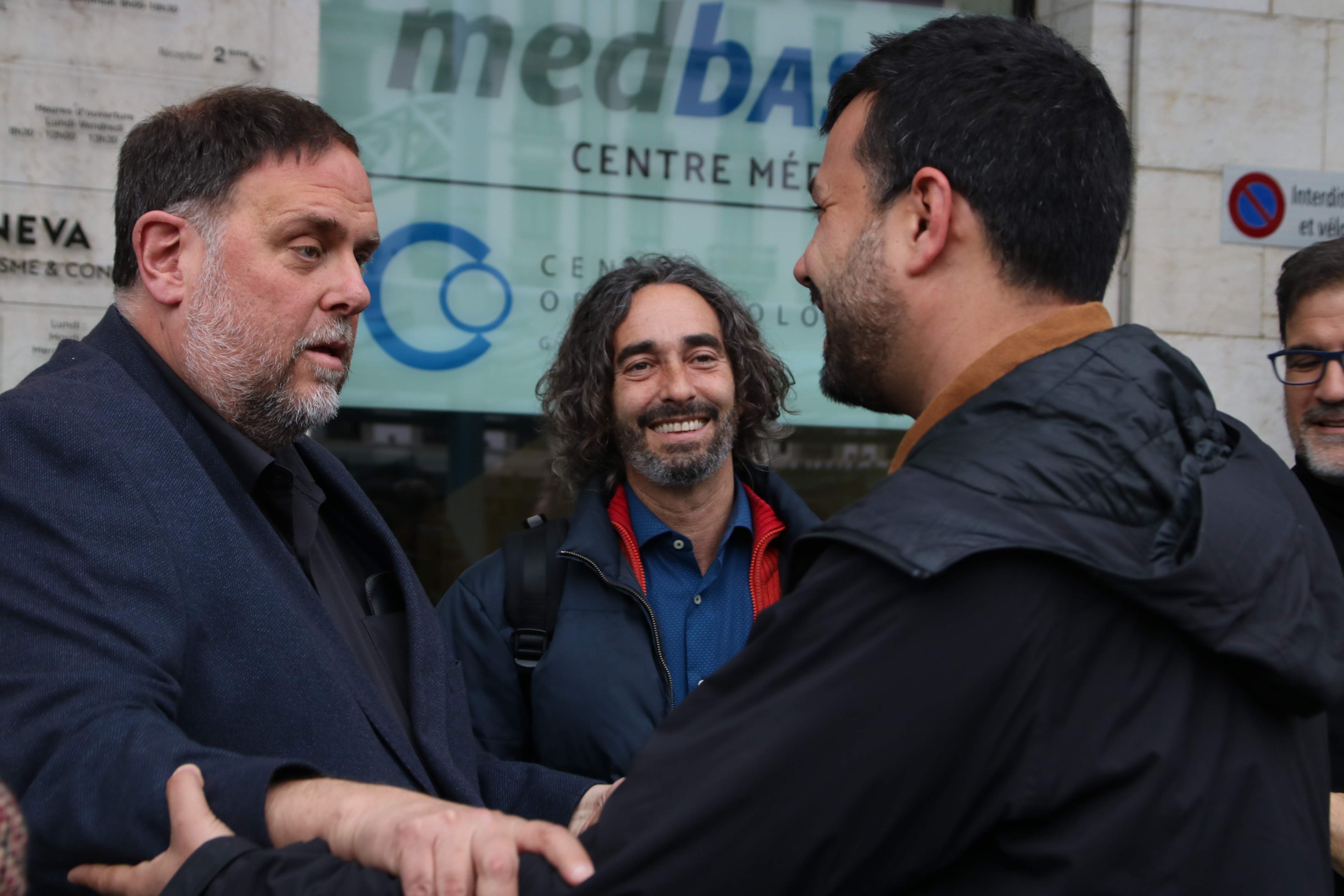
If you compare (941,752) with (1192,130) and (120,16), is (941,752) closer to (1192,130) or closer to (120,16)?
(120,16)

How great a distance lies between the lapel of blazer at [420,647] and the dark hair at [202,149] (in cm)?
57

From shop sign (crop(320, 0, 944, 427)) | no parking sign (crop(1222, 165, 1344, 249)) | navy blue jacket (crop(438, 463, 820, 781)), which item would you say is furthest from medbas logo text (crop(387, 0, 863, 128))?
navy blue jacket (crop(438, 463, 820, 781))

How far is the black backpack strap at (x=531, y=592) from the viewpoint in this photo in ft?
9.93

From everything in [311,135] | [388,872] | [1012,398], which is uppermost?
[311,135]

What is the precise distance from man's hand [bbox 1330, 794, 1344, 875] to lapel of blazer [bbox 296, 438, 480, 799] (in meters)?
1.64

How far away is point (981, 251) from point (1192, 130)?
4281 millimetres

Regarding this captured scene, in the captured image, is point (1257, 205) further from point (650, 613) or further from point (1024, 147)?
point (1024, 147)

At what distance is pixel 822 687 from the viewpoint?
4.28ft

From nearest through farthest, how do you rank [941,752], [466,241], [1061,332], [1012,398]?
[941,752], [1012,398], [1061,332], [466,241]

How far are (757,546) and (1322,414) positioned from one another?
149 cm

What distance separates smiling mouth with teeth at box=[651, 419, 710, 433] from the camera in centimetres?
339

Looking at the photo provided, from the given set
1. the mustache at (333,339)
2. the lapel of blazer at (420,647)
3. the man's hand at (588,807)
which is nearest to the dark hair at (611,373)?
the lapel of blazer at (420,647)

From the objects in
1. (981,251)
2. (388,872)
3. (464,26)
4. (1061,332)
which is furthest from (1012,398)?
(464,26)

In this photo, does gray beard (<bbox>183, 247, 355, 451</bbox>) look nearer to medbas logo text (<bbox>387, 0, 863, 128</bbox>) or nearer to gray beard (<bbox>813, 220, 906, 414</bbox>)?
gray beard (<bbox>813, 220, 906, 414</bbox>)
